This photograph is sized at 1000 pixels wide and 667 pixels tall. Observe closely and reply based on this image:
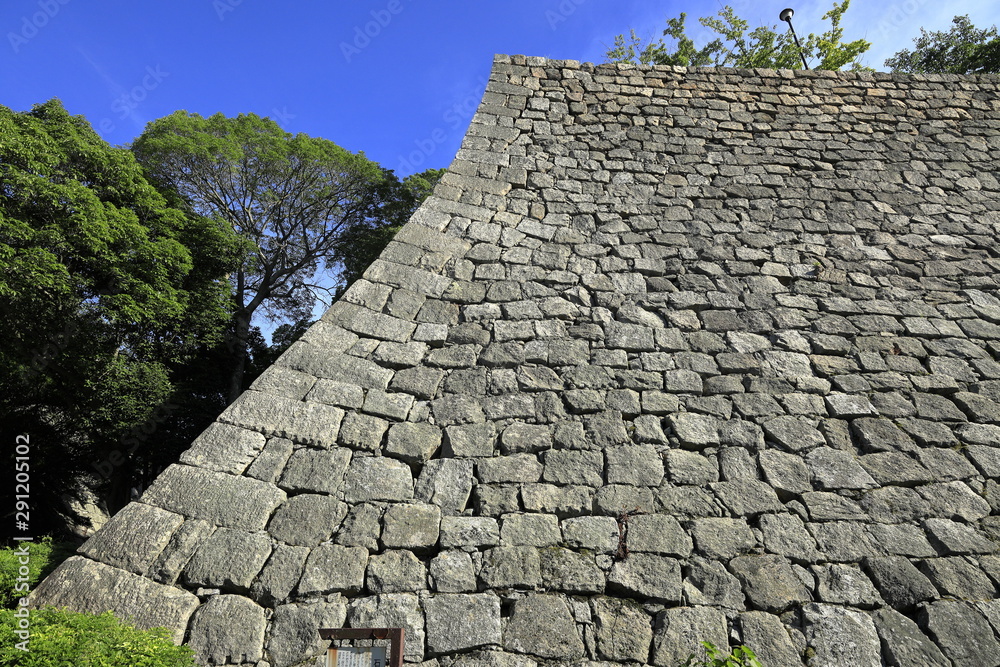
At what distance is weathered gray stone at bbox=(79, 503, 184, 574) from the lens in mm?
2240

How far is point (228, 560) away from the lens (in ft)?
7.49

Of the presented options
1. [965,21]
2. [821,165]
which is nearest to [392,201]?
[821,165]

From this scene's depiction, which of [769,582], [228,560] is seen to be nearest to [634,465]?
[769,582]

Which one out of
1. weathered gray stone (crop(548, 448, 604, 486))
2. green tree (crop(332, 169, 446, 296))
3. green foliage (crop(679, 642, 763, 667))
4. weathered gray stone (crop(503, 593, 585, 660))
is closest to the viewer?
green foliage (crop(679, 642, 763, 667))

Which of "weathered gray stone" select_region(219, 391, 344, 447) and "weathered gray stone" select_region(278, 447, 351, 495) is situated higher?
"weathered gray stone" select_region(219, 391, 344, 447)

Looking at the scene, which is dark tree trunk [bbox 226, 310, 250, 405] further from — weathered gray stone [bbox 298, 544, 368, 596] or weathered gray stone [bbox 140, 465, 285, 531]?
weathered gray stone [bbox 298, 544, 368, 596]

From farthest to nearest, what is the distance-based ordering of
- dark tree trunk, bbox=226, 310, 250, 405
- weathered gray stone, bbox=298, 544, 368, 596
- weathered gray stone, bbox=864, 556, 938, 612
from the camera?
dark tree trunk, bbox=226, 310, 250, 405 < weathered gray stone, bbox=864, 556, 938, 612 < weathered gray stone, bbox=298, 544, 368, 596

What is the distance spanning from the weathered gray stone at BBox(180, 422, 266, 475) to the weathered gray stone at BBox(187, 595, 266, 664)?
0.62 meters

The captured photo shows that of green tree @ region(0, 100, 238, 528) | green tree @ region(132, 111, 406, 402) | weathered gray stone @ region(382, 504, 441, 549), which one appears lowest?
weathered gray stone @ region(382, 504, 441, 549)

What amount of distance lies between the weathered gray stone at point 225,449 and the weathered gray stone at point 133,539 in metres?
0.27

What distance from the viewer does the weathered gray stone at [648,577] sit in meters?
2.35

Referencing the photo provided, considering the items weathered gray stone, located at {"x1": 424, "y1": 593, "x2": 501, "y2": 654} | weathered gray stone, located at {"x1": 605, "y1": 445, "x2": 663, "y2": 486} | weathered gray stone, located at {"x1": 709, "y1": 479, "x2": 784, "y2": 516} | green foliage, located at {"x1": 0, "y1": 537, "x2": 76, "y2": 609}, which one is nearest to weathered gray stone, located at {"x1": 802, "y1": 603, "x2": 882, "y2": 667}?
weathered gray stone, located at {"x1": 709, "y1": 479, "x2": 784, "y2": 516}

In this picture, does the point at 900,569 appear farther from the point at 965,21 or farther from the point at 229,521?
the point at 965,21

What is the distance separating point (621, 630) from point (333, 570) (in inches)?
50.1
